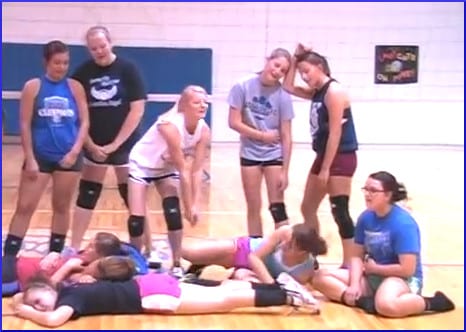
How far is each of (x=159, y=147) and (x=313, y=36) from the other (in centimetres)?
882

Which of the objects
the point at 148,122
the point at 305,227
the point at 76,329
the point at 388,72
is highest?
the point at 388,72

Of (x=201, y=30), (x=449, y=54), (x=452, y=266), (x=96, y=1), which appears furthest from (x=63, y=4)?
(x=452, y=266)

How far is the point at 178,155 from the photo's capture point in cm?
429

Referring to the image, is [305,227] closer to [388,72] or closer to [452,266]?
[452,266]

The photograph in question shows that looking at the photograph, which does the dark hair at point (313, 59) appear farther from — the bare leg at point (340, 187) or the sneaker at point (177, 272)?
the sneaker at point (177, 272)

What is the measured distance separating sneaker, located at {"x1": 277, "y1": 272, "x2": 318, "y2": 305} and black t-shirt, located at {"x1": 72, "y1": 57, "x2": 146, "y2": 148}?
4.04ft

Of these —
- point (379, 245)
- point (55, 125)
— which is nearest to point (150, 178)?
point (55, 125)

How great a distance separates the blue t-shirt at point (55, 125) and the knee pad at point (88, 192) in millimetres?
399

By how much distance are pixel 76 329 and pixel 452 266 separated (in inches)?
92.4

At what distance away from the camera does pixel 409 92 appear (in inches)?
511

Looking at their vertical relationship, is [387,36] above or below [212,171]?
above

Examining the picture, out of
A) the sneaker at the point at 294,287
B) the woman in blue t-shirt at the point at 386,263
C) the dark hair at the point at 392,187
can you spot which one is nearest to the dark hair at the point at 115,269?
the sneaker at the point at 294,287

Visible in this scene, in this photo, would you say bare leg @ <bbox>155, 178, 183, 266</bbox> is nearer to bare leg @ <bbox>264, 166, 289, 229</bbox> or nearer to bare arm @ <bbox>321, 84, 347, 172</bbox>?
bare leg @ <bbox>264, 166, 289, 229</bbox>

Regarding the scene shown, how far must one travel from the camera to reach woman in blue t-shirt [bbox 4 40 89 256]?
4.29m
